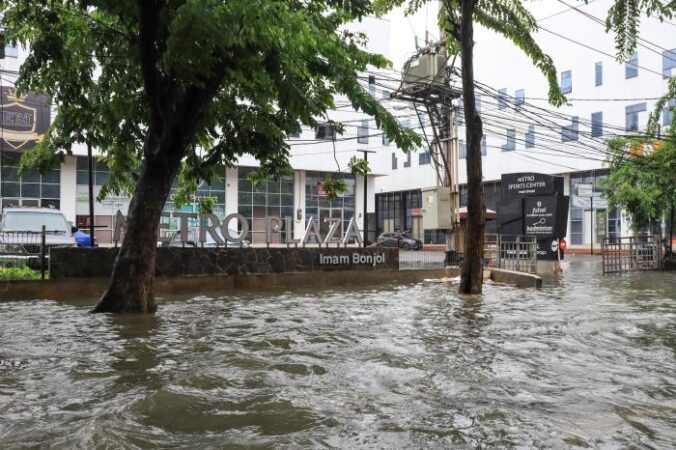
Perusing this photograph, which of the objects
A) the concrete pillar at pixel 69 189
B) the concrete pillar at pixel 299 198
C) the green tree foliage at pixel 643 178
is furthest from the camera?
the concrete pillar at pixel 299 198

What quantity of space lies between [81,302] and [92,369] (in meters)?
6.78

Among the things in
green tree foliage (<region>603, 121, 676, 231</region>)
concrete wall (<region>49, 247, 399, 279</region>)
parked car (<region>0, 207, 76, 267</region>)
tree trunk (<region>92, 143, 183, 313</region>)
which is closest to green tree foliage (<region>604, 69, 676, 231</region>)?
green tree foliage (<region>603, 121, 676, 231</region>)

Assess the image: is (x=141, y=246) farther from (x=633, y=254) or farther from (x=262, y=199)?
(x=262, y=199)

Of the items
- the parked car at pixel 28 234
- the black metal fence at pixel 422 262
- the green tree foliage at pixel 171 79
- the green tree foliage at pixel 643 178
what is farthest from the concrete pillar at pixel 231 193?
the green tree foliage at pixel 171 79

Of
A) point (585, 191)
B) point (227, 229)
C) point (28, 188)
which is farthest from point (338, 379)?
point (28, 188)

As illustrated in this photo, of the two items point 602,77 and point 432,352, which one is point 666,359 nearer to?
point 432,352

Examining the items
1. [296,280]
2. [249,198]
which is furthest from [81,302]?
[249,198]

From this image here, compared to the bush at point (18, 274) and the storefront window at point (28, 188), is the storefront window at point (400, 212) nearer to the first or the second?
→ the storefront window at point (28, 188)

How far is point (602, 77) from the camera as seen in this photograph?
125 ft

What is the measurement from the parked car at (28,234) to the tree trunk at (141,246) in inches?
195

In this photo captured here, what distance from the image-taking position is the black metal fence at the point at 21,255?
508 inches

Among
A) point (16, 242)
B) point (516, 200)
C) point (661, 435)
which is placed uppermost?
point (516, 200)

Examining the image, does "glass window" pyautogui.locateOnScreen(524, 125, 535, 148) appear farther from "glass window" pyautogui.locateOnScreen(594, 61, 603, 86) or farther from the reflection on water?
the reflection on water

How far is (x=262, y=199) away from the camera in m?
42.7
